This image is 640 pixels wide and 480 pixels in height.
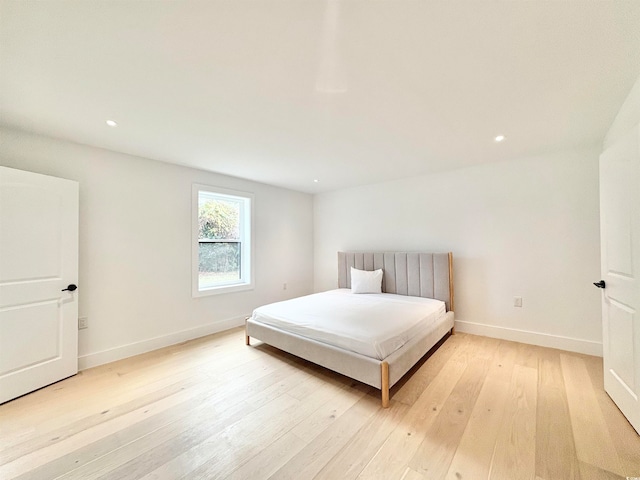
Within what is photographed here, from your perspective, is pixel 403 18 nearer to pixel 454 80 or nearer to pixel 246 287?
pixel 454 80

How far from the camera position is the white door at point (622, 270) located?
1.65 meters

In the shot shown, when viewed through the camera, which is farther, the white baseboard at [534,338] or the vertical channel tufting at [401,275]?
the vertical channel tufting at [401,275]

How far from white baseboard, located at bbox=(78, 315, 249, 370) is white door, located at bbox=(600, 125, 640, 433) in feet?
13.5

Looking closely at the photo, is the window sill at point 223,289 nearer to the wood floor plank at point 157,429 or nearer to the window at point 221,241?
the window at point 221,241

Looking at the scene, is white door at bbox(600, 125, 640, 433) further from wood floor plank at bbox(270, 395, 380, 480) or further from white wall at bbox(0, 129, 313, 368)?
white wall at bbox(0, 129, 313, 368)

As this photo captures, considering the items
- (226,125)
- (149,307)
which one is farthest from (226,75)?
(149,307)

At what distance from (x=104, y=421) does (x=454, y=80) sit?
Answer: 3.41m

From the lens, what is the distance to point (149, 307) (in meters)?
3.08

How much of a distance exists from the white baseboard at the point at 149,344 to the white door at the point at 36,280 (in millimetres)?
169

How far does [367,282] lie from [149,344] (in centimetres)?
301

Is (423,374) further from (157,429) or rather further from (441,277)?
(157,429)

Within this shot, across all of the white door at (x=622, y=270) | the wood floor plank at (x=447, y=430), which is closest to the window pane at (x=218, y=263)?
the wood floor plank at (x=447, y=430)

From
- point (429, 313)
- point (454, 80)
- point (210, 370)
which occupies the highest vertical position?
point (454, 80)

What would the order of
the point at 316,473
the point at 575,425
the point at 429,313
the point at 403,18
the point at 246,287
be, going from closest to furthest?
the point at 403,18, the point at 316,473, the point at 575,425, the point at 429,313, the point at 246,287
